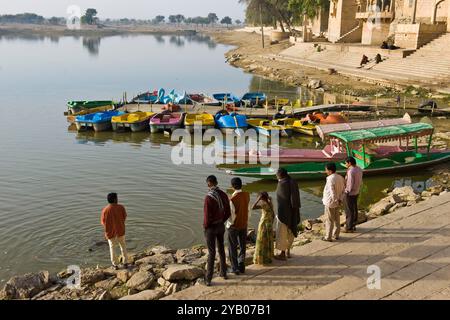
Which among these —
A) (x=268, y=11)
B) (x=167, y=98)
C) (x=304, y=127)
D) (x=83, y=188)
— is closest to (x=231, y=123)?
(x=304, y=127)

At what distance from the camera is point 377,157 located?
17344mm

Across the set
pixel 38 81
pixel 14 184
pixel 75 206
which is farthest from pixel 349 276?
pixel 38 81

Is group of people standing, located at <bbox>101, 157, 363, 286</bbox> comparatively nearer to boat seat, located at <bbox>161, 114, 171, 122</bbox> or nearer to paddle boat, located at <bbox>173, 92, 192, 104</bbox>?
boat seat, located at <bbox>161, 114, 171, 122</bbox>

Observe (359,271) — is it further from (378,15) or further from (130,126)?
(378,15)

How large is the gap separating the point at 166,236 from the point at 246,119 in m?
14.0

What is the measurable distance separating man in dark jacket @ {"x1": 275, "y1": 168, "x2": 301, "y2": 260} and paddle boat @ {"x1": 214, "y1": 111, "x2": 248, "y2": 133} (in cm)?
1615

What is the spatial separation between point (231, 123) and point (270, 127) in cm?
206

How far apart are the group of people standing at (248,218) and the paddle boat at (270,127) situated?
46.3 ft

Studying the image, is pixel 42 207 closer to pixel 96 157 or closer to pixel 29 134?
pixel 96 157

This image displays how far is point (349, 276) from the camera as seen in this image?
819 centimetres

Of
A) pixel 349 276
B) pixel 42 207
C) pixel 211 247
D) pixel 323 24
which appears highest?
pixel 323 24

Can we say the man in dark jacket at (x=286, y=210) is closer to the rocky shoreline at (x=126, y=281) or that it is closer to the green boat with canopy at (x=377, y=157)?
the rocky shoreline at (x=126, y=281)

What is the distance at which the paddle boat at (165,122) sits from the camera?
25.3m

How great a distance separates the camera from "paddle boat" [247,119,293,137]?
944 inches
